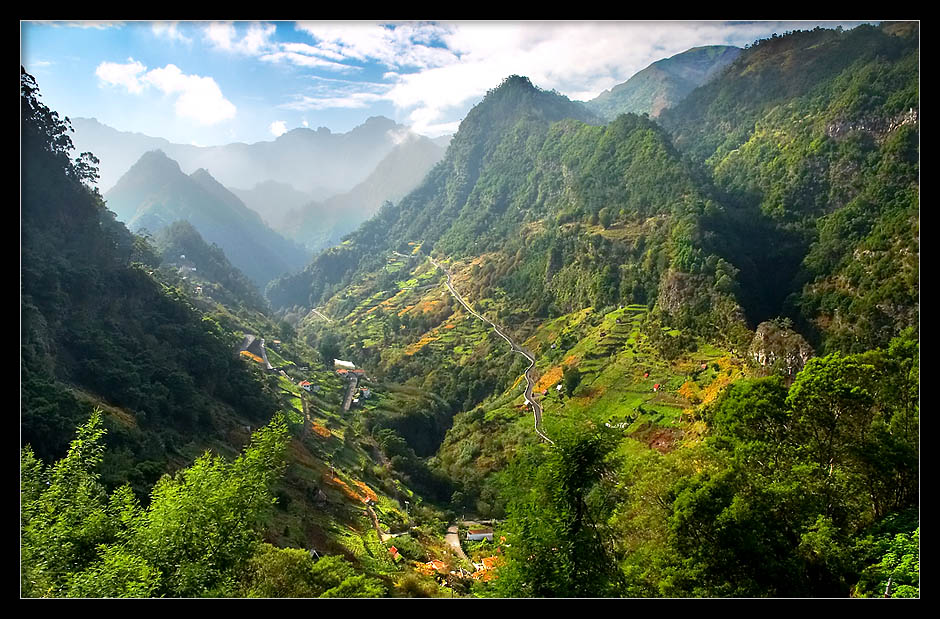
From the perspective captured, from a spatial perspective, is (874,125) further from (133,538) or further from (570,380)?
(133,538)

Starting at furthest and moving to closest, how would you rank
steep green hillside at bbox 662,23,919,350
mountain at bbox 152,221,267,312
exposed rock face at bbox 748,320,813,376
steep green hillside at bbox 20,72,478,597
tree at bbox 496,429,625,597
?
1. mountain at bbox 152,221,267,312
2. steep green hillside at bbox 662,23,919,350
3. exposed rock face at bbox 748,320,813,376
4. steep green hillside at bbox 20,72,478,597
5. tree at bbox 496,429,625,597

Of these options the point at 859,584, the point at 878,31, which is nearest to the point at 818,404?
the point at 859,584

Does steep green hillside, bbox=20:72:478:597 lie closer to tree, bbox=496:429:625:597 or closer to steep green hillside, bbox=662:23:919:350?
tree, bbox=496:429:625:597

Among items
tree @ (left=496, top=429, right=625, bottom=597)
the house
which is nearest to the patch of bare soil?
the house

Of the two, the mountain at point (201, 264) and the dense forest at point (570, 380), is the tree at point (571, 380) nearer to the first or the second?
the dense forest at point (570, 380)

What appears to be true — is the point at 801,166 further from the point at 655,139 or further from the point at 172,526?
the point at 172,526

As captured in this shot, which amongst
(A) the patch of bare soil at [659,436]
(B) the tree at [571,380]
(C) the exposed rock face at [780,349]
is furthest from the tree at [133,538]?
(B) the tree at [571,380]
